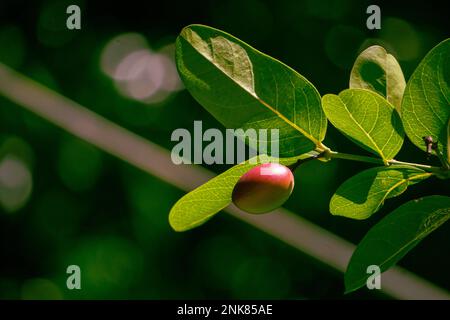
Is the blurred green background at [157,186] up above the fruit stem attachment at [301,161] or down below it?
above

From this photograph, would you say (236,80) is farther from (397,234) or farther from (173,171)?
(173,171)

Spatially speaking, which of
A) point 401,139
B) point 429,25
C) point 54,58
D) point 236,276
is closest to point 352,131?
point 401,139

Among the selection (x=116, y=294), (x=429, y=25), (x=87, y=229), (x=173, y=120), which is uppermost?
(x=429, y=25)

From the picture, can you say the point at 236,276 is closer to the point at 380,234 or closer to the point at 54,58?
the point at 54,58

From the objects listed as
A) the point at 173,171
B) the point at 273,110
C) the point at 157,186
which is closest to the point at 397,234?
the point at 273,110

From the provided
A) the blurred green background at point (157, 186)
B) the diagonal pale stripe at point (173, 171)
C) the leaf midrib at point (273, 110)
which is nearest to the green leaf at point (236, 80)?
the leaf midrib at point (273, 110)

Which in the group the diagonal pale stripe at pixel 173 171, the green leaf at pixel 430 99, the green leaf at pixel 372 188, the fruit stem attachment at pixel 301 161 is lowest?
the green leaf at pixel 372 188

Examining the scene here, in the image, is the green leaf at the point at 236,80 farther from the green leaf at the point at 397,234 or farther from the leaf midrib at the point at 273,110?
the green leaf at the point at 397,234
